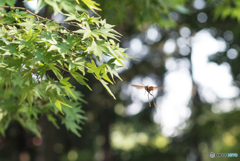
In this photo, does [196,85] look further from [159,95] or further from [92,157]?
[92,157]

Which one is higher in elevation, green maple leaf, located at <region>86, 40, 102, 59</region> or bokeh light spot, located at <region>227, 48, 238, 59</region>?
bokeh light spot, located at <region>227, 48, 238, 59</region>

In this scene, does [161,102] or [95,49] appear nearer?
[95,49]

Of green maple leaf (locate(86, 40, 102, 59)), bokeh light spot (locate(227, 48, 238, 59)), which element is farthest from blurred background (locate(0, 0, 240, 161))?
green maple leaf (locate(86, 40, 102, 59))

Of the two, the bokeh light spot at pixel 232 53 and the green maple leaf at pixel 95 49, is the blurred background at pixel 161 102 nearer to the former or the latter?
the bokeh light spot at pixel 232 53

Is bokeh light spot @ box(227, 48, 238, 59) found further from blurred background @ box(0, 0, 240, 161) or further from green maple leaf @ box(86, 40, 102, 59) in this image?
green maple leaf @ box(86, 40, 102, 59)

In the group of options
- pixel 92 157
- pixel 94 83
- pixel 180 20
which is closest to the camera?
pixel 180 20

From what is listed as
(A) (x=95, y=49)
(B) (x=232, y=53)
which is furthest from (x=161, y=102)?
(A) (x=95, y=49)

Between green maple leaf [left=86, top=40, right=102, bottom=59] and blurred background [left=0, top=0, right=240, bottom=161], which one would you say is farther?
blurred background [left=0, top=0, right=240, bottom=161]

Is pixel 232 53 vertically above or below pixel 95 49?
above

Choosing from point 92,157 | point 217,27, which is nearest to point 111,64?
point 217,27

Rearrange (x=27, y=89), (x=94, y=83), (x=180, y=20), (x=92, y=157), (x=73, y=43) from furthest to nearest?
1. (x=92, y=157)
2. (x=94, y=83)
3. (x=180, y=20)
4. (x=27, y=89)
5. (x=73, y=43)

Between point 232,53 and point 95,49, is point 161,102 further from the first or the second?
point 95,49
